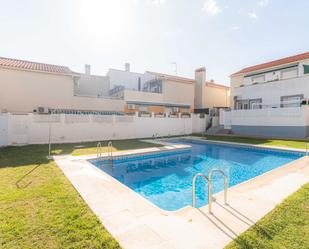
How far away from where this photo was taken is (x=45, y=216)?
423 cm

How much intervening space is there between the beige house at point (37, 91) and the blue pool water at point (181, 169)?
1424 centimetres

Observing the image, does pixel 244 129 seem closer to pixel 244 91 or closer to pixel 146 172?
pixel 244 91

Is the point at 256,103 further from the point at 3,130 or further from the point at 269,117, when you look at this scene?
the point at 3,130

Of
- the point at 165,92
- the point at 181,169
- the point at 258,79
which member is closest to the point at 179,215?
the point at 181,169

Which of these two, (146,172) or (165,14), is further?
(165,14)

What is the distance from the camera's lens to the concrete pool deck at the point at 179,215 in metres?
3.38

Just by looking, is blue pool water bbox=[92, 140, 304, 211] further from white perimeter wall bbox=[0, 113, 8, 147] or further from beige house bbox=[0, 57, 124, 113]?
beige house bbox=[0, 57, 124, 113]

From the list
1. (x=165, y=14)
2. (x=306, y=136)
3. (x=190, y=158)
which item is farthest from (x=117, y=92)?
(x=306, y=136)

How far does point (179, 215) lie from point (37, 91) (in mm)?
22590

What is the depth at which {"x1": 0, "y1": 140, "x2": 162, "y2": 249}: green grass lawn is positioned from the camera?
3.36m

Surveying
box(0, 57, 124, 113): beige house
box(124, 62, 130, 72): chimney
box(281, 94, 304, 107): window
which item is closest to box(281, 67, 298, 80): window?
box(281, 94, 304, 107): window

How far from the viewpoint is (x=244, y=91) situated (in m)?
27.6

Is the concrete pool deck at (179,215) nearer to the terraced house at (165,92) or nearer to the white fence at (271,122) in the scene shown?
the white fence at (271,122)

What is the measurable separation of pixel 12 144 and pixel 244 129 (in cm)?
2597
